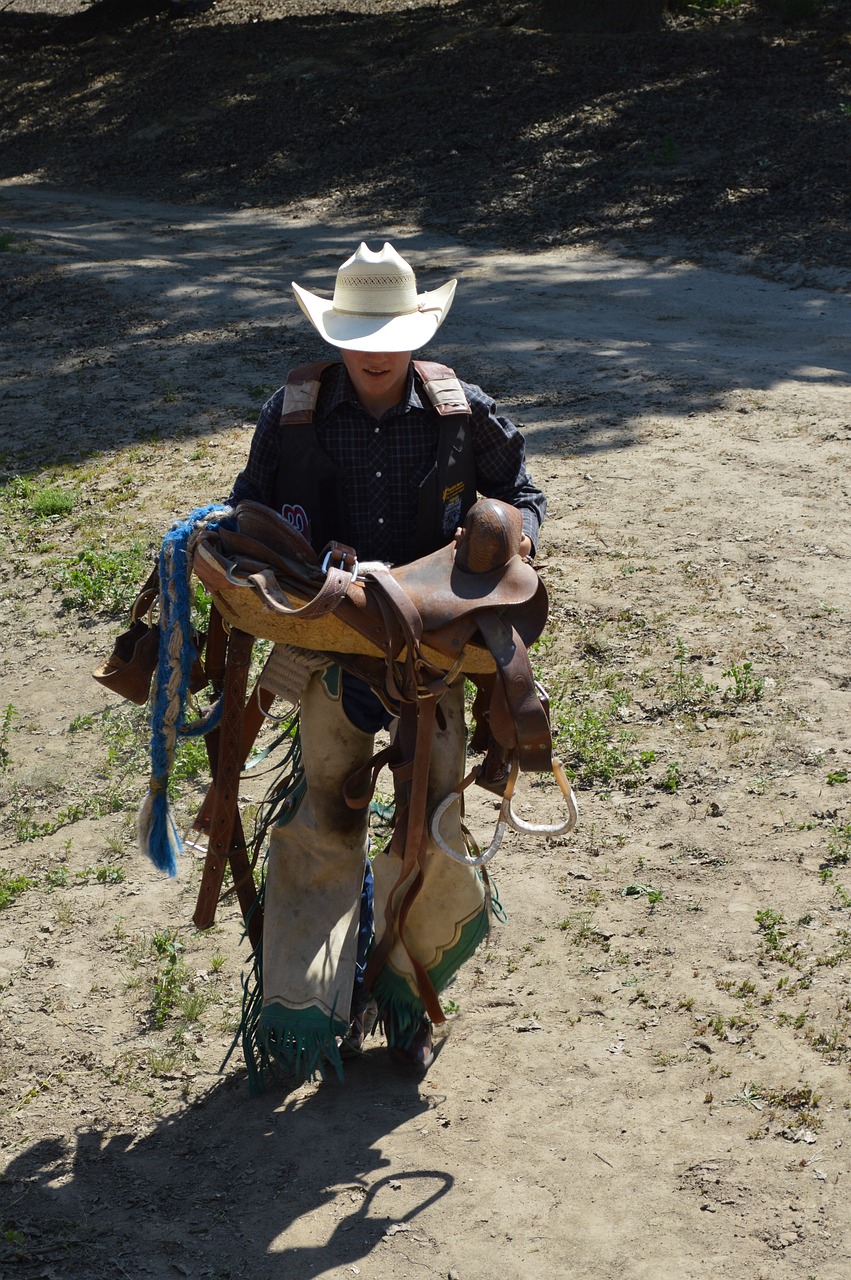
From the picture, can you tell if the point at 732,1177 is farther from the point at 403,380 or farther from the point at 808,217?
the point at 808,217

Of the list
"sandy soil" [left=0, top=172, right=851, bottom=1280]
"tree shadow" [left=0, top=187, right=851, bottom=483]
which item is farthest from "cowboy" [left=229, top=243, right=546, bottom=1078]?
"tree shadow" [left=0, top=187, right=851, bottom=483]

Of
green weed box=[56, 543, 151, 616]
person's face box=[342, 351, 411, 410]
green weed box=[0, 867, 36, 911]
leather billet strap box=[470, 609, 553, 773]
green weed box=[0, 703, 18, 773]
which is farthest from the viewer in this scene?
green weed box=[56, 543, 151, 616]

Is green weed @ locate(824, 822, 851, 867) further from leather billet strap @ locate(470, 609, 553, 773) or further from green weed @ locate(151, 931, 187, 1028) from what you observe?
green weed @ locate(151, 931, 187, 1028)

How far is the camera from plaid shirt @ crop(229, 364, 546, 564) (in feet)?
10.2

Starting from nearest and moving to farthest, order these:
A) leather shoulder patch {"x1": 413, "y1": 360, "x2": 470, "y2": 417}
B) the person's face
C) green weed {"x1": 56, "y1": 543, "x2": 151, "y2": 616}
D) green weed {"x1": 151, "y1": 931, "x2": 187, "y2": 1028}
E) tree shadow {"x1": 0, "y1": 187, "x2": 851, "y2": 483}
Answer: the person's face → leather shoulder patch {"x1": 413, "y1": 360, "x2": 470, "y2": 417} → green weed {"x1": 151, "y1": 931, "x2": 187, "y2": 1028} → green weed {"x1": 56, "y1": 543, "x2": 151, "y2": 616} → tree shadow {"x1": 0, "y1": 187, "x2": 851, "y2": 483}

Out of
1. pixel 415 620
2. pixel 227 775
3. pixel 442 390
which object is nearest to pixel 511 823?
pixel 415 620

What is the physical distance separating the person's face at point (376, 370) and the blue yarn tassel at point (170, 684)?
1.44ft

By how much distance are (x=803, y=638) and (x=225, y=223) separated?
1028 cm

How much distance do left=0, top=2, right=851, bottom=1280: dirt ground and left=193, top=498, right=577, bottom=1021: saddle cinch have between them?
0.72 metres

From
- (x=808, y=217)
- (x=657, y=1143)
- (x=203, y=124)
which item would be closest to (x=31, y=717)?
(x=657, y=1143)

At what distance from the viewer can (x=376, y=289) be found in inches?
120

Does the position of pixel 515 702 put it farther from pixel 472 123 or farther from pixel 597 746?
pixel 472 123

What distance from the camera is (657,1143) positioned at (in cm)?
304

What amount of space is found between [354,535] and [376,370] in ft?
1.37
